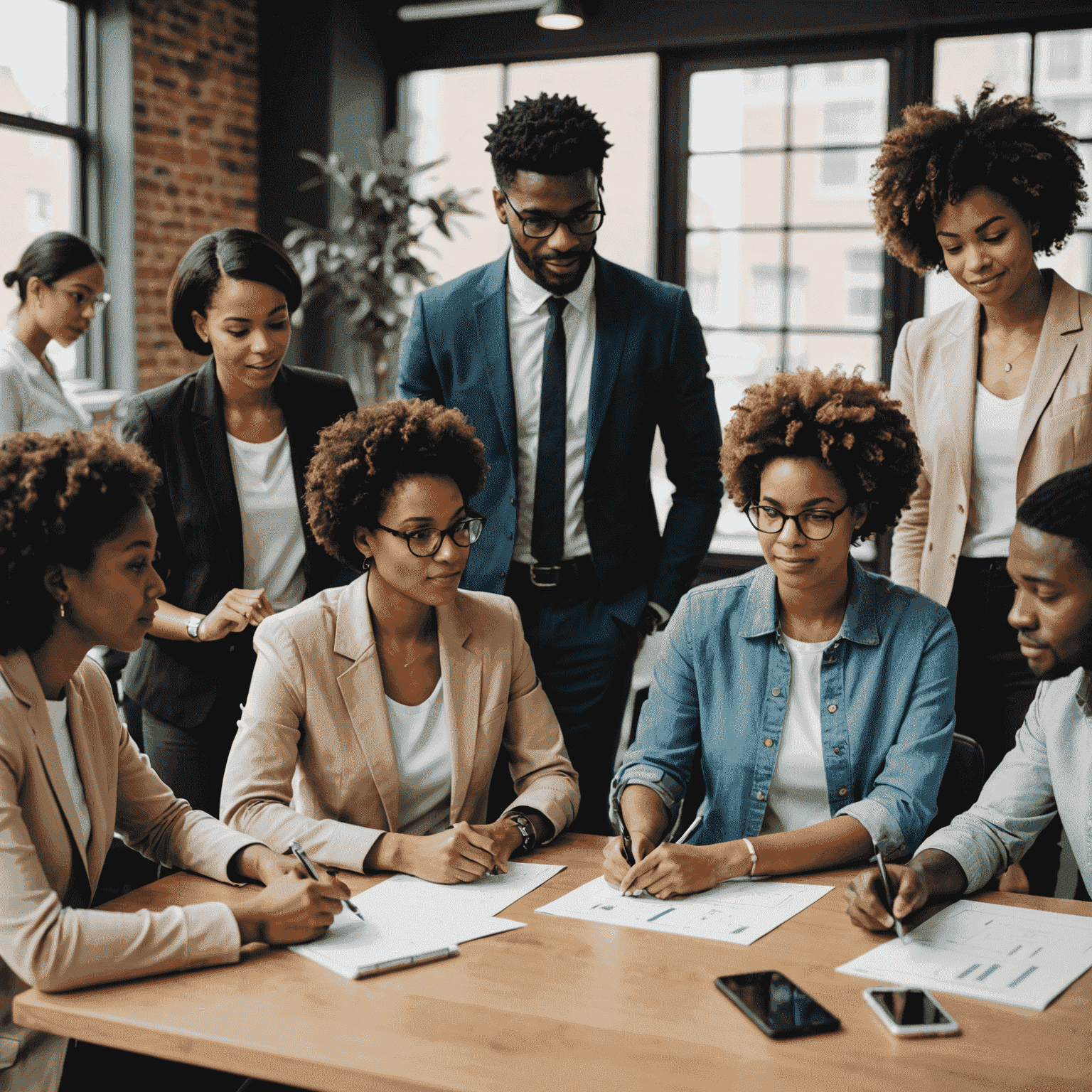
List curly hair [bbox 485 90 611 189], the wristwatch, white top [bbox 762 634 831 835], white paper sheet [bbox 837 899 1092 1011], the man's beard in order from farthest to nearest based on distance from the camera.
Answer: the man's beard < curly hair [bbox 485 90 611 189] < white top [bbox 762 634 831 835] < the wristwatch < white paper sheet [bbox 837 899 1092 1011]

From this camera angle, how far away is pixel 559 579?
7.97 feet

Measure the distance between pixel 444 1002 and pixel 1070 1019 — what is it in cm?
69

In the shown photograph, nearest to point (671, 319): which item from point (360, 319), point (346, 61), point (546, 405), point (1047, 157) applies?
point (546, 405)

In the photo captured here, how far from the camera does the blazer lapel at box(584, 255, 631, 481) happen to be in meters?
2.44

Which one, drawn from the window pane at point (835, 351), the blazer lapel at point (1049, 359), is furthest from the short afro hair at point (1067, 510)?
the window pane at point (835, 351)

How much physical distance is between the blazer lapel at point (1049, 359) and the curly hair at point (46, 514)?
1.68 metres

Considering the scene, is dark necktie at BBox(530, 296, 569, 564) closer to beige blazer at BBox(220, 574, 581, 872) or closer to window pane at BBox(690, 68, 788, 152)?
beige blazer at BBox(220, 574, 581, 872)

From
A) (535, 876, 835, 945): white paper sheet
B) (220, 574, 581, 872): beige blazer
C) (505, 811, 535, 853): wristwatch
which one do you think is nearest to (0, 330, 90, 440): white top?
(220, 574, 581, 872): beige blazer

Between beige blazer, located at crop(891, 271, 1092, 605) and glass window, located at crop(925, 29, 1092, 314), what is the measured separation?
2.64m

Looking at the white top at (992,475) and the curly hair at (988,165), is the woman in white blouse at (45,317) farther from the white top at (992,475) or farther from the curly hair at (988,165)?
the white top at (992,475)

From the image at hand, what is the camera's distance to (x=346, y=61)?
5766 mm

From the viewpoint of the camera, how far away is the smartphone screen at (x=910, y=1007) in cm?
129

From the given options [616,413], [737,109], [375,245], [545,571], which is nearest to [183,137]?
[375,245]

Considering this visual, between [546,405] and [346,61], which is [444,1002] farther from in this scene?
[346,61]
